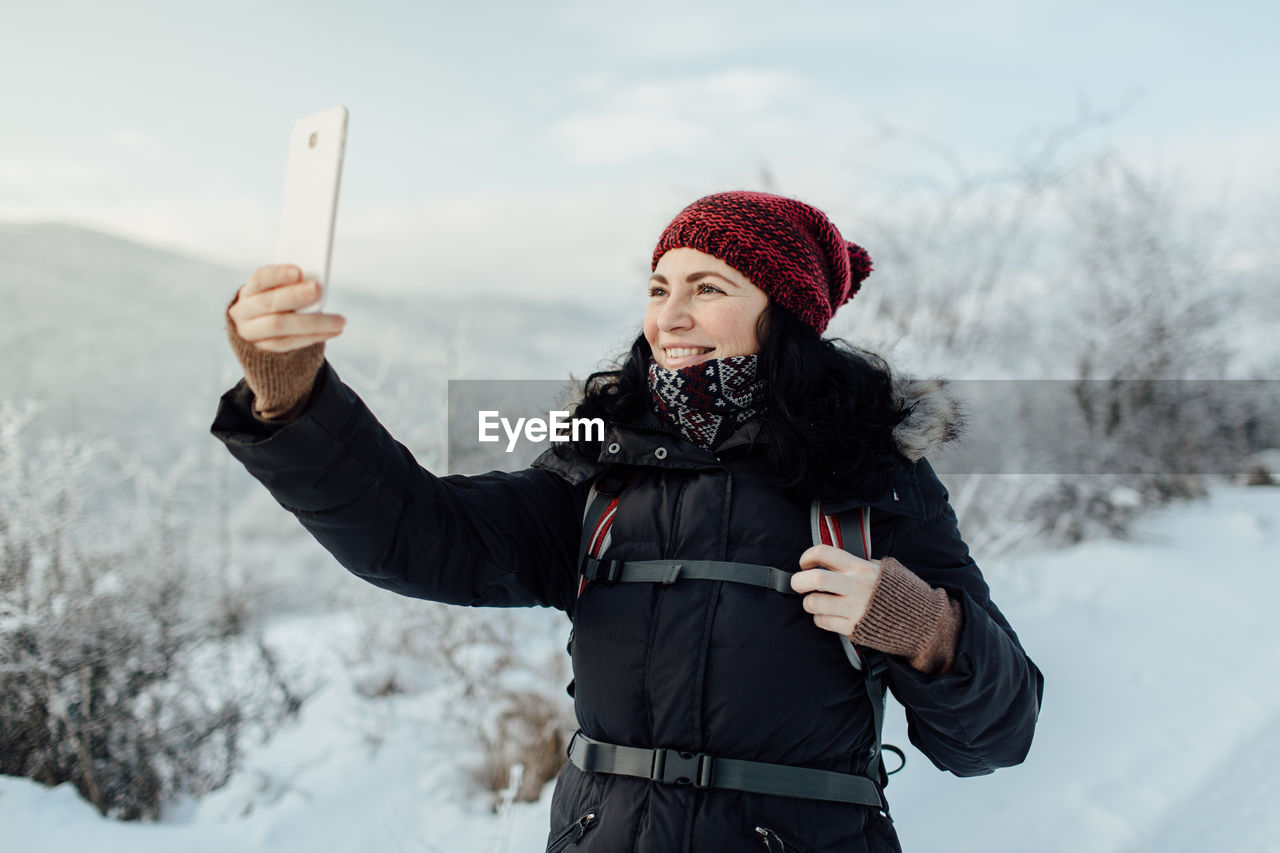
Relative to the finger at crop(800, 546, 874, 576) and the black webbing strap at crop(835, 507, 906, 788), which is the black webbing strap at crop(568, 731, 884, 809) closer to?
the black webbing strap at crop(835, 507, 906, 788)

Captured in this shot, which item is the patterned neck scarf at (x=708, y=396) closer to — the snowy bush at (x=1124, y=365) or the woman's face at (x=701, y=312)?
the woman's face at (x=701, y=312)

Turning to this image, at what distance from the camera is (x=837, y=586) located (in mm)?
1438

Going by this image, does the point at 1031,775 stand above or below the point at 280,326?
below

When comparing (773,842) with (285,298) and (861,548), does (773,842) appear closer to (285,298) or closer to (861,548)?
(861,548)

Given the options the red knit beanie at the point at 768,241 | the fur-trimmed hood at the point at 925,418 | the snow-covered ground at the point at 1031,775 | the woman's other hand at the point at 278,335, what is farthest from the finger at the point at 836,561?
the snow-covered ground at the point at 1031,775

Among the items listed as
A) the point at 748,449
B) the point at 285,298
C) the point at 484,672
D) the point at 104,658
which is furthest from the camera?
the point at 484,672

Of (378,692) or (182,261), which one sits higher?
(182,261)

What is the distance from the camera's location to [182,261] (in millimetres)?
19672

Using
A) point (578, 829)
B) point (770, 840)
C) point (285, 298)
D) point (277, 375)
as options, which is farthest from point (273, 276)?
point (770, 840)

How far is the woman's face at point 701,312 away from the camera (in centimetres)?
185

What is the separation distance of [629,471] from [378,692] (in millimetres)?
4972

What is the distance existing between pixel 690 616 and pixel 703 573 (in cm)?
8

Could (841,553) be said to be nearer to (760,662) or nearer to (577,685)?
A: (760,662)

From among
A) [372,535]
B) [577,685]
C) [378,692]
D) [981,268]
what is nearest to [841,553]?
[577,685]
